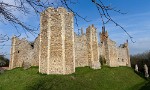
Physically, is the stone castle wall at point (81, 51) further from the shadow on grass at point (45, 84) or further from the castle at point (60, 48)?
the shadow on grass at point (45, 84)

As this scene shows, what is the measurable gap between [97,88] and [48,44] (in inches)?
238

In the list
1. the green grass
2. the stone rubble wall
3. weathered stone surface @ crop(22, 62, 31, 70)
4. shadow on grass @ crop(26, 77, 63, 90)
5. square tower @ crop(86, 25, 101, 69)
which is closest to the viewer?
shadow on grass @ crop(26, 77, 63, 90)

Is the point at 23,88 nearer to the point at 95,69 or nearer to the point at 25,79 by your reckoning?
the point at 25,79

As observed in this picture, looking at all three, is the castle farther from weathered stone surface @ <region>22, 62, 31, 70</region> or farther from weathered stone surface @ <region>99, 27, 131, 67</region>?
weathered stone surface @ <region>99, 27, 131, 67</region>

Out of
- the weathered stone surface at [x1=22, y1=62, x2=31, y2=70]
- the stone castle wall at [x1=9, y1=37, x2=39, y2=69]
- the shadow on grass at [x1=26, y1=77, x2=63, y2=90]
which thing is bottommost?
the shadow on grass at [x1=26, y1=77, x2=63, y2=90]

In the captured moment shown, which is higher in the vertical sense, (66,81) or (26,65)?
(26,65)

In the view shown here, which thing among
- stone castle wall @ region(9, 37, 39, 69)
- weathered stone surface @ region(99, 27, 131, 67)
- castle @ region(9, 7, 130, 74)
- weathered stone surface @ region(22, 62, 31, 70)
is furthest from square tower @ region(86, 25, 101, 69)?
weathered stone surface @ region(22, 62, 31, 70)

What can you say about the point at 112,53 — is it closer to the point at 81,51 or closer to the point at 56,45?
the point at 81,51

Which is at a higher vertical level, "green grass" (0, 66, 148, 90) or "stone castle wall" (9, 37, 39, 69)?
"stone castle wall" (9, 37, 39, 69)

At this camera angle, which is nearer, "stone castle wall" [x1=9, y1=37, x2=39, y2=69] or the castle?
the castle

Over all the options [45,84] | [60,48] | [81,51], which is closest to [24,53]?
[81,51]

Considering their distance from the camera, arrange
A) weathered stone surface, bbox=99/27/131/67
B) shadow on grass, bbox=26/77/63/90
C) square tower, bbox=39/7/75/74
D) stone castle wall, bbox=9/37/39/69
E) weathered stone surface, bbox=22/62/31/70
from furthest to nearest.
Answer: weathered stone surface, bbox=99/27/131/67, stone castle wall, bbox=9/37/39/69, weathered stone surface, bbox=22/62/31/70, square tower, bbox=39/7/75/74, shadow on grass, bbox=26/77/63/90

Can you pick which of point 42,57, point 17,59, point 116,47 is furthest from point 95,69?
point 116,47

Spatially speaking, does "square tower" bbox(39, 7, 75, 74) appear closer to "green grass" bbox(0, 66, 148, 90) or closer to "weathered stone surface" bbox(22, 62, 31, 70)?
"green grass" bbox(0, 66, 148, 90)
